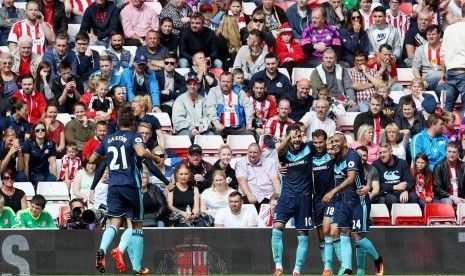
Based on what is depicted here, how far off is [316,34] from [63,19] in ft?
13.0

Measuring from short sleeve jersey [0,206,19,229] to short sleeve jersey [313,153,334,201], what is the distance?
3.94m

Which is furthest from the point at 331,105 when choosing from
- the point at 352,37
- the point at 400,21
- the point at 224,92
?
the point at 400,21

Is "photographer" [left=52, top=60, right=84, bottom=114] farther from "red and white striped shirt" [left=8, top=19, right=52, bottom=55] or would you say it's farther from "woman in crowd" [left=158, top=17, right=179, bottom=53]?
"woman in crowd" [left=158, top=17, right=179, bottom=53]

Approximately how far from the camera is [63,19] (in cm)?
2056

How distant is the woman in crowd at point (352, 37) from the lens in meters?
20.6

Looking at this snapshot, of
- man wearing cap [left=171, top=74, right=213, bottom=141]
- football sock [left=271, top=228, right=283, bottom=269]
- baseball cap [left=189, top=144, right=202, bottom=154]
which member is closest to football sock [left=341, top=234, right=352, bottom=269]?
football sock [left=271, top=228, right=283, bottom=269]

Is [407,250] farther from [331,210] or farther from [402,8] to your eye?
[402,8]

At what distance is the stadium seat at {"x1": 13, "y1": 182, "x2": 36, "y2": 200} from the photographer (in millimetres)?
17594

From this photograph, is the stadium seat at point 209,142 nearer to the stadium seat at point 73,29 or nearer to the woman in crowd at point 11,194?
the woman in crowd at point 11,194

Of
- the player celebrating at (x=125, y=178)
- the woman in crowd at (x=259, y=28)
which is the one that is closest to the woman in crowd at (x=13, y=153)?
the player celebrating at (x=125, y=178)

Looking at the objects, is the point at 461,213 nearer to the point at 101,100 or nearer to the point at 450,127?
the point at 450,127

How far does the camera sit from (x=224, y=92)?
752 inches

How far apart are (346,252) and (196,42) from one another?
6167 millimetres

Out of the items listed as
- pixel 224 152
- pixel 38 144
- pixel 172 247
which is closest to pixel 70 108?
pixel 38 144
